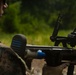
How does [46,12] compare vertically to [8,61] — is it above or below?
below

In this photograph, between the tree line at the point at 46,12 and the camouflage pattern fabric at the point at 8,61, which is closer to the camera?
the camouflage pattern fabric at the point at 8,61

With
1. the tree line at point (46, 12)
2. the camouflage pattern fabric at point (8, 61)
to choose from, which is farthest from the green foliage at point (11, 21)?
the camouflage pattern fabric at point (8, 61)

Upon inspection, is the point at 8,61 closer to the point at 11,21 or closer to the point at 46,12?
the point at 11,21

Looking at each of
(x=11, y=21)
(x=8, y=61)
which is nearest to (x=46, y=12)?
(x=11, y=21)

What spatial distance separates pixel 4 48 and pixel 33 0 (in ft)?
118

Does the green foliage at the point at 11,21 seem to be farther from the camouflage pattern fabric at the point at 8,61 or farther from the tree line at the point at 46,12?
the camouflage pattern fabric at the point at 8,61

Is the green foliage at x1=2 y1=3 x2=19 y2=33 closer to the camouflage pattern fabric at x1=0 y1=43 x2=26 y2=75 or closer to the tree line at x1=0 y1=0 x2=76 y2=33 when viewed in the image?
the tree line at x1=0 y1=0 x2=76 y2=33

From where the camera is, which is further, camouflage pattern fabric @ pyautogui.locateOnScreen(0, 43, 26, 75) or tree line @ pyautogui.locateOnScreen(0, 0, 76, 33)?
tree line @ pyautogui.locateOnScreen(0, 0, 76, 33)

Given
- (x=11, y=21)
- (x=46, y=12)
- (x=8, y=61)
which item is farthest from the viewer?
(x=46, y=12)

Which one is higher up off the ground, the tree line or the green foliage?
the green foliage

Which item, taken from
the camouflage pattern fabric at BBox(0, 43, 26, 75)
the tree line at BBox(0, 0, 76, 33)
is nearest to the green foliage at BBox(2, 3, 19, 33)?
the tree line at BBox(0, 0, 76, 33)

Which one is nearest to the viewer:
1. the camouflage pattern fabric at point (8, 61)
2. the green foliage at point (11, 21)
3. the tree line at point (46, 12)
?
the camouflage pattern fabric at point (8, 61)

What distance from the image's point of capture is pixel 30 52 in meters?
3.75

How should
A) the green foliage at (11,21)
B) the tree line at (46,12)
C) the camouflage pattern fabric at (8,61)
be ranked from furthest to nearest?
the tree line at (46,12)
the green foliage at (11,21)
the camouflage pattern fabric at (8,61)
